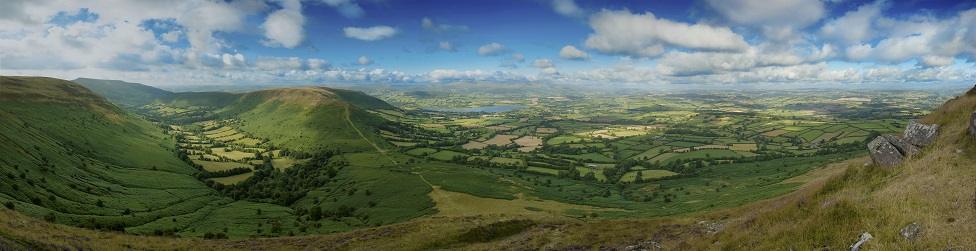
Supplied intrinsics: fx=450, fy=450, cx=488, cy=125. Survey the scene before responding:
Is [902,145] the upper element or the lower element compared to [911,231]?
upper

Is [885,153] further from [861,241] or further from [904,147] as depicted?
[861,241]

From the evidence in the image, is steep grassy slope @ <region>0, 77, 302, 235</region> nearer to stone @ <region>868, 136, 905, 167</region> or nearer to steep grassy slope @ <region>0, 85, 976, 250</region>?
steep grassy slope @ <region>0, 85, 976, 250</region>

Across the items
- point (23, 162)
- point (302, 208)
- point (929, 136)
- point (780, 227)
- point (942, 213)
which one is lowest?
point (302, 208)

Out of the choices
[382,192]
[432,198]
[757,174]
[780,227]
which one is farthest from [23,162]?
[757,174]

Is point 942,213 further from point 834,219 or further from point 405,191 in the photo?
point 405,191

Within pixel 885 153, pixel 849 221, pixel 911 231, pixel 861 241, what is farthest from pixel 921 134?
pixel 861 241

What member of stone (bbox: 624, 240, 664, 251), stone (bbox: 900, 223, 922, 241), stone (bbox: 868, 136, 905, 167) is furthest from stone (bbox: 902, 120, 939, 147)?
stone (bbox: 624, 240, 664, 251)

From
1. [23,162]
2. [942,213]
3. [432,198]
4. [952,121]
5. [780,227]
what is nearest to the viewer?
[942,213]

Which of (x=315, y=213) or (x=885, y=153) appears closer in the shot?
(x=885, y=153)
